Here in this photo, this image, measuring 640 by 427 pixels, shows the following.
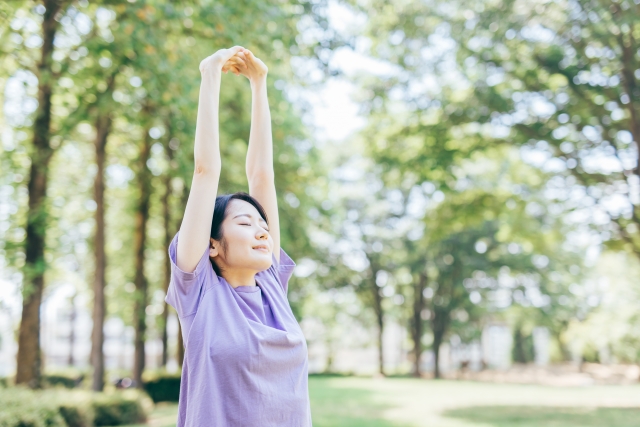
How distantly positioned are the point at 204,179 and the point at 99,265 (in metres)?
11.5

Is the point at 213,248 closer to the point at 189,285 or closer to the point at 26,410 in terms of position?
the point at 189,285

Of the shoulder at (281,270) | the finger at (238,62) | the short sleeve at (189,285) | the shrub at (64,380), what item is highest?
the finger at (238,62)

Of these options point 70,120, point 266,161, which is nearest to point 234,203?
point 266,161

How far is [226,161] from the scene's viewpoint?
12.5m

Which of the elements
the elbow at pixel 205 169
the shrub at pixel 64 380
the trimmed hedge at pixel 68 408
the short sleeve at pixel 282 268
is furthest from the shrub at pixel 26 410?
the shrub at pixel 64 380

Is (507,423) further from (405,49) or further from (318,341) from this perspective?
(318,341)

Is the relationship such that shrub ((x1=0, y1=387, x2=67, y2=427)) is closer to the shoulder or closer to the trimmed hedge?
the trimmed hedge

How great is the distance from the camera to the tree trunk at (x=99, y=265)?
1245 cm

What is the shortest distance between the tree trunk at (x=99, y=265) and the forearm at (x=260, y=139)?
10.8 meters

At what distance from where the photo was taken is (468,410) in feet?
45.4

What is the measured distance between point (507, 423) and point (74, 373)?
718 inches

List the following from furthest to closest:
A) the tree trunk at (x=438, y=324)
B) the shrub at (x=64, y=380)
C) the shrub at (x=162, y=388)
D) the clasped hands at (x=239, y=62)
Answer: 1. the tree trunk at (x=438, y=324)
2. the shrub at (x=64, y=380)
3. the shrub at (x=162, y=388)
4. the clasped hands at (x=239, y=62)

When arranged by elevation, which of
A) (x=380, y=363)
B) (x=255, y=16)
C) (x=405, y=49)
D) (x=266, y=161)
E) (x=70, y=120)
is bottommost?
(x=380, y=363)

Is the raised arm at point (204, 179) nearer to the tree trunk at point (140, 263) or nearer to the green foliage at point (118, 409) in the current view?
the green foliage at point (118, 409)
